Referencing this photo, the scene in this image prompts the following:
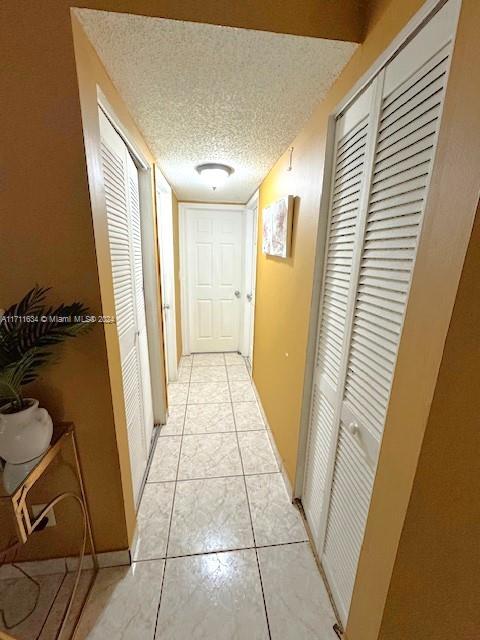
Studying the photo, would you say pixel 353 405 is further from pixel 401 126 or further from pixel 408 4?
pixel 408 4

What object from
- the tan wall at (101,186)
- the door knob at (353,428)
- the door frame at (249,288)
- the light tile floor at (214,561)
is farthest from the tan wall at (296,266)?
the tan wall at (101,186)

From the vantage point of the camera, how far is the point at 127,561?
1257 mm

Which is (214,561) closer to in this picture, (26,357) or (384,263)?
(26,357)

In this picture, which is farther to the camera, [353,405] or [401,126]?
[353,405]

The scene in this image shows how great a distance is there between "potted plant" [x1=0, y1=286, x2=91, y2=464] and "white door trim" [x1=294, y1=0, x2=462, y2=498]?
3.24 ft

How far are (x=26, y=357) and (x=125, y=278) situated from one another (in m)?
0.70

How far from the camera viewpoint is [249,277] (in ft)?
11.1

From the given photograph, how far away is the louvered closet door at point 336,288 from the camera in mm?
963

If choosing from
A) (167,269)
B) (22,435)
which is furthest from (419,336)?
(167,269)

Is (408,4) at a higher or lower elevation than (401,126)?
higher

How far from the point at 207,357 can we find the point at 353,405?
2897 mm

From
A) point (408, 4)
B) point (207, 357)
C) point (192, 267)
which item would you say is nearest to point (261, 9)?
point (408, 4)

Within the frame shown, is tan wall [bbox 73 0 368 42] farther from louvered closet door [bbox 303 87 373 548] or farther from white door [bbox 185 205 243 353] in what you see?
white door [bbox 185 205 243 353]

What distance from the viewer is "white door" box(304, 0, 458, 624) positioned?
672mm
